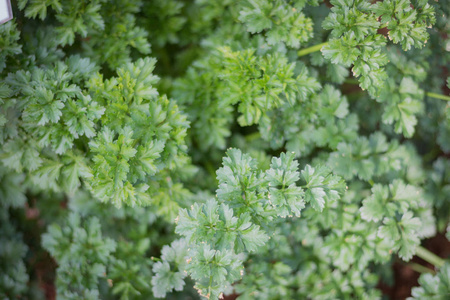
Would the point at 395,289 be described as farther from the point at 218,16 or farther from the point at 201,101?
the point at 218,16

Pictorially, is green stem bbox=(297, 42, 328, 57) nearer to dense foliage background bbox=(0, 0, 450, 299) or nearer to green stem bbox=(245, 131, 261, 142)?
dense foliage background bbox=(0, 0, 450, 299)

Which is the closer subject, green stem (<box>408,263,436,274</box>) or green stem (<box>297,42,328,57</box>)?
A: green stem (<box>297,42,328,57</box>)

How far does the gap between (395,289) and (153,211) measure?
2.21 m

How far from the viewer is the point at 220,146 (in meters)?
2.45

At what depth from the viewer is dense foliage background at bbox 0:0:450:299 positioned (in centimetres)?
181

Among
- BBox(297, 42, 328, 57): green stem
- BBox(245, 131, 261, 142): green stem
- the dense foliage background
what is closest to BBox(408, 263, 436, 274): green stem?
the dense foliage background

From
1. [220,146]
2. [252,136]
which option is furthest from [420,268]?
[220,146]

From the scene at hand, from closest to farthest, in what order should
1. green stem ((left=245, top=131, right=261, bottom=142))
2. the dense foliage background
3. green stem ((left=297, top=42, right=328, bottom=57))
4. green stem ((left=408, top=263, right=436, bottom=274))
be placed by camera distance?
the dense foliage background, green stem ((left=297, top=42, right=328, bottom=57)), green stem ((left=245, top=131, right=261, bottom=142)), green stem ((left=408, top=263, right=436, bottom=274))

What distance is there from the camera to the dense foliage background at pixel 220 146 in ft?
5.94

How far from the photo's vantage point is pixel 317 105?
91.3 inches

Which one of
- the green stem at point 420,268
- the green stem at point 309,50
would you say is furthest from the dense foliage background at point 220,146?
the green stem at point 420,268

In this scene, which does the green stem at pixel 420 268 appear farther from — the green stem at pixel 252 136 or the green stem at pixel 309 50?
the green stem at pixel 309 50

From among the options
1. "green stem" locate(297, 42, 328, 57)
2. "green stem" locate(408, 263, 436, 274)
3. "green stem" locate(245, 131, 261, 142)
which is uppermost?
"green stem" locate(297, 42, 328, 57)

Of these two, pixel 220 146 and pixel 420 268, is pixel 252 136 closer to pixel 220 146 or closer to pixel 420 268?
pixel 220 146
